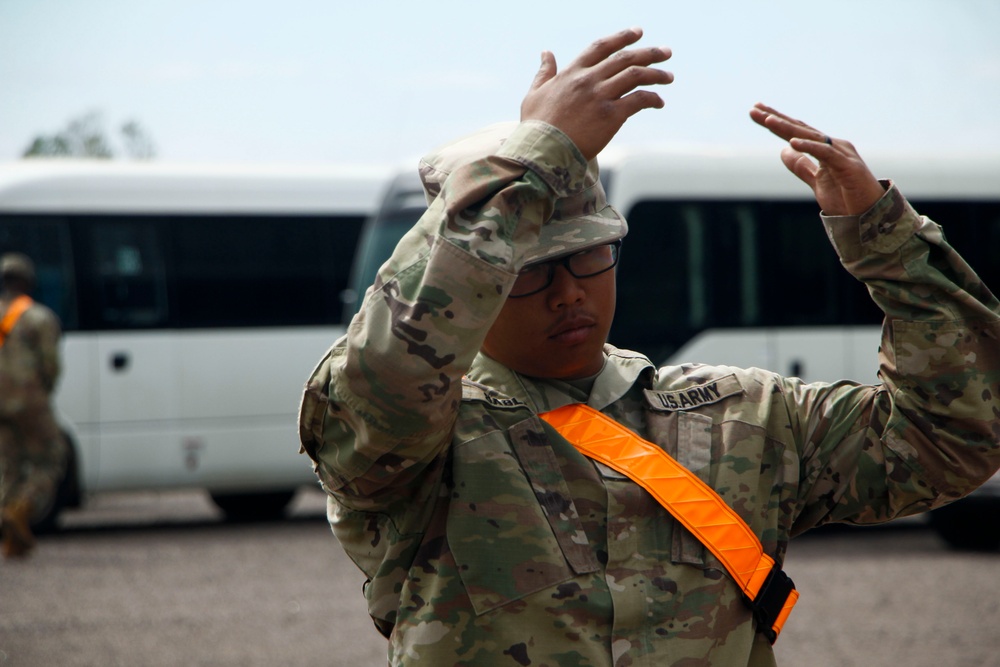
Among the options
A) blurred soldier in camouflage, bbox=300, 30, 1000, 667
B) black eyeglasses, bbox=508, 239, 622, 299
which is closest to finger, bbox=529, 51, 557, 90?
blurred soldier in camouflage, bbox=300, 30, 1000, 667

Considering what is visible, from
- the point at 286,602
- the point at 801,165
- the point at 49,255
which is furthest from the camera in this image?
the point at 49,255

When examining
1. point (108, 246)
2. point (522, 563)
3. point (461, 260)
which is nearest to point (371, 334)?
point (461, 260)

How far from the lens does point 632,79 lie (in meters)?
1.92

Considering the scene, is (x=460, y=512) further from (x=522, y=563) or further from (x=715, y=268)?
(x=715, y=268)

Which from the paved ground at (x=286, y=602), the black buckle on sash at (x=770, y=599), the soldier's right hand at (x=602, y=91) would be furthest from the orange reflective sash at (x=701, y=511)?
the paved ground at (x=286, y=602)

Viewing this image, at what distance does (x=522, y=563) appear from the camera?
6.76 ft

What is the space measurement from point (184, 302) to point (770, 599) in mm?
9406

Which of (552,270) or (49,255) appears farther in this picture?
(49,255)

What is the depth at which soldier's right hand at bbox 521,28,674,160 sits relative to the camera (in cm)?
193

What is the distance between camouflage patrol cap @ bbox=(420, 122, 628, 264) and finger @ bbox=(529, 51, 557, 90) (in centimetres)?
9

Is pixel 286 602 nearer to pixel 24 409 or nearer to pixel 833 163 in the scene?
pixel 24 409

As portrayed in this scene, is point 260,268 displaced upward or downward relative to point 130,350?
upward

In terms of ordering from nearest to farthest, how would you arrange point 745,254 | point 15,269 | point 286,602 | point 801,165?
1. point 801,165
2. point 286,602
3. point 15,269
4. point 745,254

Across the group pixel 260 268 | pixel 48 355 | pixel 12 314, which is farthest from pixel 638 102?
pixel 260 268
